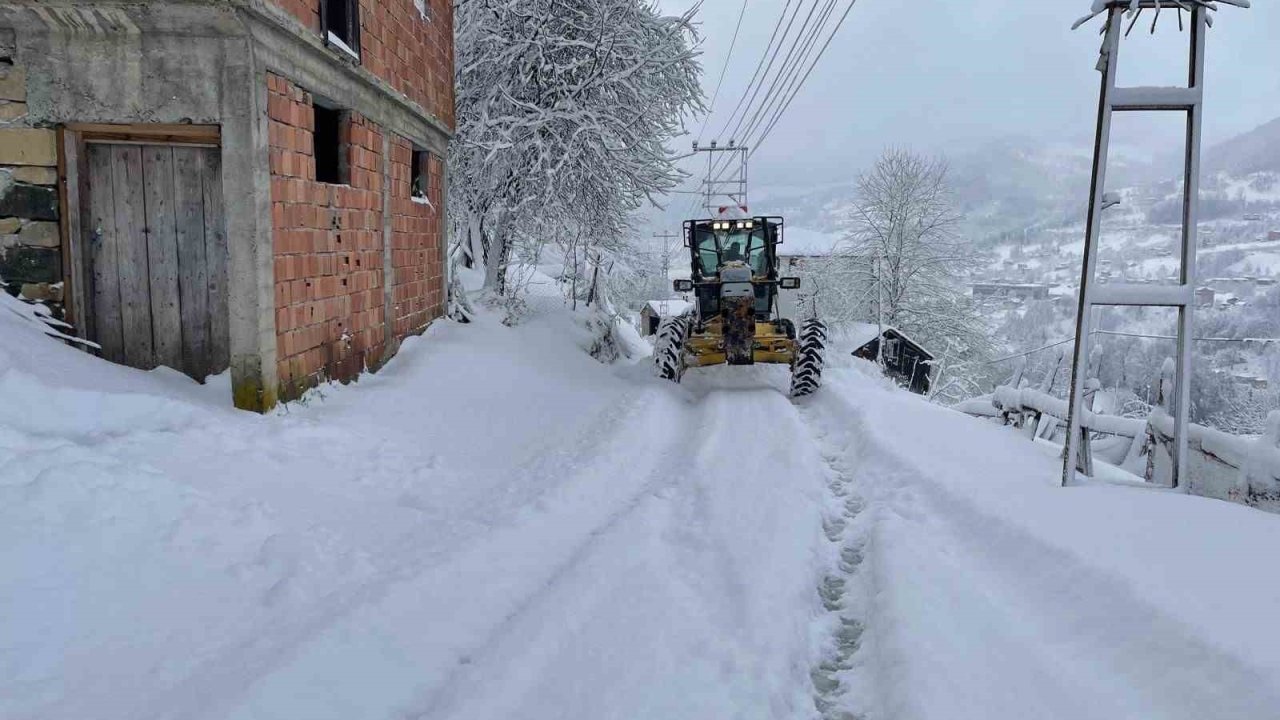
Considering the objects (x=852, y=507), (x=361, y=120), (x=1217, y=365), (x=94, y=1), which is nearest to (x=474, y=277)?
(x=361, y=120)

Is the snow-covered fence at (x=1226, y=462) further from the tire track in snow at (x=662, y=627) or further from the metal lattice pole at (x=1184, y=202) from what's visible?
the tire track in snow at (x=662, y=627)

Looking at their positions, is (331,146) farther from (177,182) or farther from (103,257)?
(103,257)

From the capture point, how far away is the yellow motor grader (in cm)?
1117

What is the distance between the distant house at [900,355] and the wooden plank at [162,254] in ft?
91.6


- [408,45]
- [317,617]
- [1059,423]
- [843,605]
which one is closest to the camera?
[317,617]

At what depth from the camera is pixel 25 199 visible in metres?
5.72

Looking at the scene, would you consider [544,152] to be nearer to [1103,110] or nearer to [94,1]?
[94,1]

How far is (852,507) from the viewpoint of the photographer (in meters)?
5.67

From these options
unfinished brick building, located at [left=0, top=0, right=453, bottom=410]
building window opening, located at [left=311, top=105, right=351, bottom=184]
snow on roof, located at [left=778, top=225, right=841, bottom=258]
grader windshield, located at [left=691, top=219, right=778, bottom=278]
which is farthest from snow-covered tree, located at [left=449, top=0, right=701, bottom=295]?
snow on roof, located at [left=778, top=225, right=841, bottom=258]

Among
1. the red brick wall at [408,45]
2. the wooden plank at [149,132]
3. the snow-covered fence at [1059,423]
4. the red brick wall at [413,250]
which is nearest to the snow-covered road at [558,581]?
the snow-covered fence at [1059,423]

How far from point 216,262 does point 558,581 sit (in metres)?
4.27

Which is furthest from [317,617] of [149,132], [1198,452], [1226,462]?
[1198,452]

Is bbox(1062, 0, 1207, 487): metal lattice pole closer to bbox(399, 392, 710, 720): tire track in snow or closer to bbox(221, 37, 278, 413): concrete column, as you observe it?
bbox(399, 392, 710, 720): tire track in snow

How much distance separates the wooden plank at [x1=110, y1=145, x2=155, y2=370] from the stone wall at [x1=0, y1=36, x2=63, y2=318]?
1.32 feet
